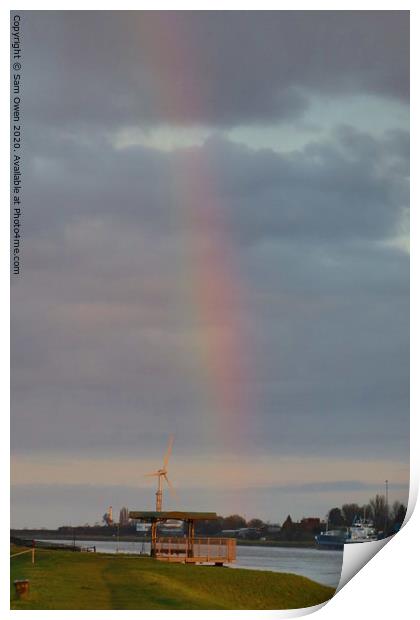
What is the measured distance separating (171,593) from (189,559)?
4.95 metres

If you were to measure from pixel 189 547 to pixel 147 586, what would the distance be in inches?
191

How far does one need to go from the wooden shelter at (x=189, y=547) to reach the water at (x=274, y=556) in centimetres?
61

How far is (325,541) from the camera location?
110 feet

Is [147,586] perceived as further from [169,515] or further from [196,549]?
[196,549]

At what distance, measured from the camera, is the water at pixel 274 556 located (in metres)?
32.3

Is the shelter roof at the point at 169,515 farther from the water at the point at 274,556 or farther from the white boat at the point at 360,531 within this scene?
the white boat at the point at 360,531

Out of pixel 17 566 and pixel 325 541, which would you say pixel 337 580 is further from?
pixel 17 566

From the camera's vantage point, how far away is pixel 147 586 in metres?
29.2

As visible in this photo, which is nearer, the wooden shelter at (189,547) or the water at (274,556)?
the water at (274,556)

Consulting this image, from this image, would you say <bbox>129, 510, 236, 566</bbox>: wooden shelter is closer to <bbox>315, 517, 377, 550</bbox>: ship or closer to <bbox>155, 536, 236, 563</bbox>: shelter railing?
<bbox>155, 536, 236, 563</bbox>: shelter railing

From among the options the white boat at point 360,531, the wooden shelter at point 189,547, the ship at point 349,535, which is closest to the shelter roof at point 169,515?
the wooden shelter at point 189,547

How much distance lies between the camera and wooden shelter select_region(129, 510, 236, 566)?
3341 cm
